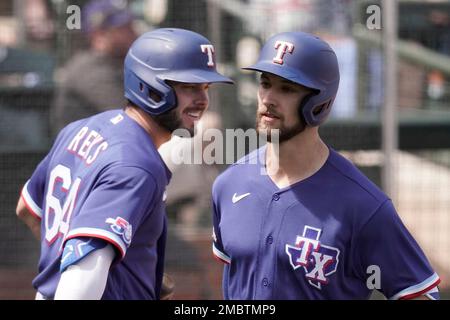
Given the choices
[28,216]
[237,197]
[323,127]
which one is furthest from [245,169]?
[323,127]

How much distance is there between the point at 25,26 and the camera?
785 cm

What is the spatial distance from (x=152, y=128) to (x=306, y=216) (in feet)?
2.93

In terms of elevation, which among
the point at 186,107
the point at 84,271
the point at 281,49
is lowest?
the point at 84,271

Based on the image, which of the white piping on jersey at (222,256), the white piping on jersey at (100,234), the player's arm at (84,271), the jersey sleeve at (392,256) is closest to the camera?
the player's arm at (84,271)

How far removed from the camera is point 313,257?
4.11 m

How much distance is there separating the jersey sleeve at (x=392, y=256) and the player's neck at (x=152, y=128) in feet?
3.54

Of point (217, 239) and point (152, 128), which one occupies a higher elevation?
point (152, 128)

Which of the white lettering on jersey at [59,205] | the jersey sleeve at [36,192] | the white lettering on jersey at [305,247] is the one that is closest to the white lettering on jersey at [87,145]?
the white lettering on jersey at [59,205]

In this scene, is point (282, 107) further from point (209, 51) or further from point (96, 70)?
point (96, 70)

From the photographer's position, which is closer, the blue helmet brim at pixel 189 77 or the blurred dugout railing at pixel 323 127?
the blue helmet brim at pixel 189 77

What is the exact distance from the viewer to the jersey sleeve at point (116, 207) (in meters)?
3.90

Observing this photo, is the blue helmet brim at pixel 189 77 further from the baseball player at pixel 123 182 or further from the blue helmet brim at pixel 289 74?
the blue helmet brim at pixel 289 74
